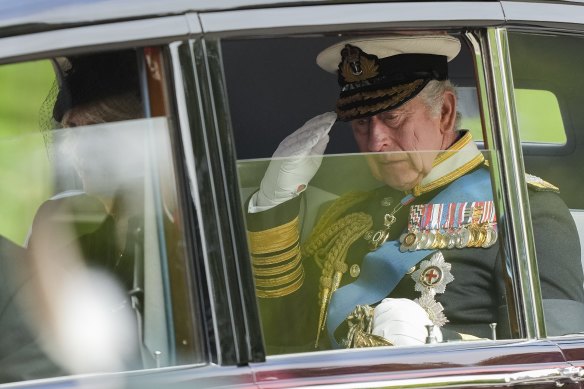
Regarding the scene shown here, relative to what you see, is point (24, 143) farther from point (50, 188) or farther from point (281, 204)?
point (281, 204)

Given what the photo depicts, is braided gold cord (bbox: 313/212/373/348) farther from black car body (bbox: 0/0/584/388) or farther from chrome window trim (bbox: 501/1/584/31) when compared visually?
chrome window trim (bbox: 501/1/584/31)

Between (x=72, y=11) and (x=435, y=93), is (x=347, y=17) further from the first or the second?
(x=435, y=93)

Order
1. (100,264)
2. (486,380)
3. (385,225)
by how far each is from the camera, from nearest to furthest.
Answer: (100,264)
(486,380)
(385,225)

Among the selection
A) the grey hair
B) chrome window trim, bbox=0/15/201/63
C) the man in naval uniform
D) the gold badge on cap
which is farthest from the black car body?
the grey hair

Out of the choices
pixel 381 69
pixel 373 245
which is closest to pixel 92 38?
pixel 373 245

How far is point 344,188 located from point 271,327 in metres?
0.42

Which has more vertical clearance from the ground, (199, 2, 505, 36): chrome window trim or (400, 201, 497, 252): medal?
(199, 2, 505, 36): chrome window trim

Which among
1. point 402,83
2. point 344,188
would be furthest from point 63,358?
point 402,83

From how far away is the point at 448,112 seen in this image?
337 cm

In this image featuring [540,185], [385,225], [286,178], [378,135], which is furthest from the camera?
[378,135]

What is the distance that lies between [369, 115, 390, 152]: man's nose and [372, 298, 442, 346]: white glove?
0.57 meters

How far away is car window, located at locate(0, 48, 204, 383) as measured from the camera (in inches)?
89.4

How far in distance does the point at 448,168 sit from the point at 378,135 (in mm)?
526

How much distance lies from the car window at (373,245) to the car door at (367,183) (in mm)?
39
